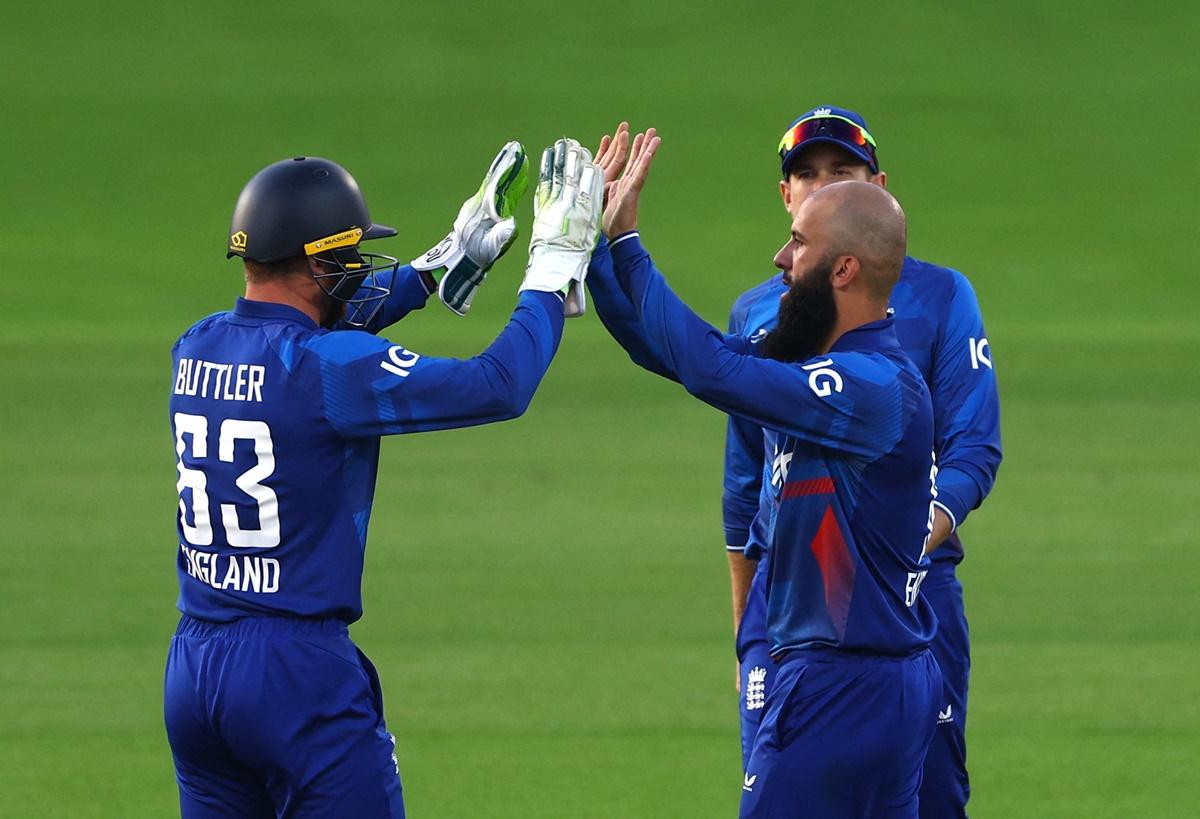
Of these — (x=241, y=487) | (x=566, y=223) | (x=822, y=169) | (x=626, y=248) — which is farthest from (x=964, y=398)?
(x=241, y=487)

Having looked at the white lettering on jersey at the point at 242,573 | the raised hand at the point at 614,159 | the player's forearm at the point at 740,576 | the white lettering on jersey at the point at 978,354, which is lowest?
the player's forearm at the point at 740,576

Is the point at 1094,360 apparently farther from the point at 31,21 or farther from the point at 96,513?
the point at 31,21

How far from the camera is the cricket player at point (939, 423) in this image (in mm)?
5395

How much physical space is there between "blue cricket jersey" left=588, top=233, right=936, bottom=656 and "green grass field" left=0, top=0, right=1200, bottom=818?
9.11ft

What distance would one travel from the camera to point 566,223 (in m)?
4.57

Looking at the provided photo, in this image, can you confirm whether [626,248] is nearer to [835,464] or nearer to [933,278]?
[835,464]

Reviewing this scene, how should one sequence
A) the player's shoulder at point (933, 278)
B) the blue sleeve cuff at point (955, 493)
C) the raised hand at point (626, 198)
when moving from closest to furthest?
the raised hand at point (626, 198) < the blue sleeve cuff at point (955, 493) < the player's shoulder at point (933, 278)

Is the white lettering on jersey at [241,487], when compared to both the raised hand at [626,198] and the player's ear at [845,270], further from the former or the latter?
the player's ear at [845,270]

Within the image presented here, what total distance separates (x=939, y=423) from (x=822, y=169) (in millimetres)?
824

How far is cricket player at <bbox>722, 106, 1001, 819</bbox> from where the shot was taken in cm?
539

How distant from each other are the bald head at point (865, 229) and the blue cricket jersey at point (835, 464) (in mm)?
142

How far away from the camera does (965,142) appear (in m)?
19.9

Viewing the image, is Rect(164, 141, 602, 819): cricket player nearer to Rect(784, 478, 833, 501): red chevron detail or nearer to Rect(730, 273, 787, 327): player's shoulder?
Rect(784, 478, 833, 501): red chevron detail

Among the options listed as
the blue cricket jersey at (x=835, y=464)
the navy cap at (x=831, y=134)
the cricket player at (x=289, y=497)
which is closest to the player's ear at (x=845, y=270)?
the blue cricket jersey at (x=835, y=464)
